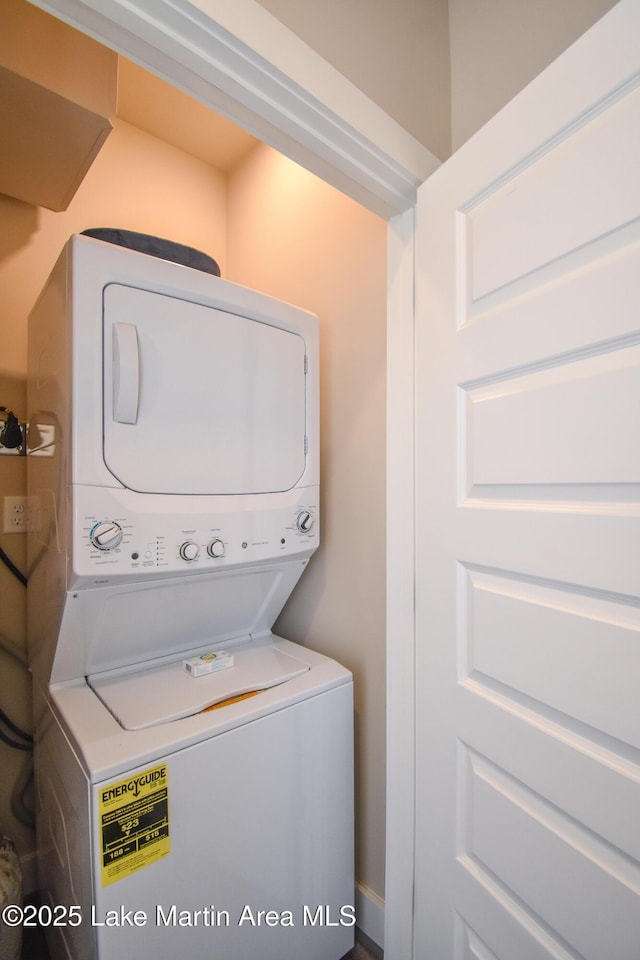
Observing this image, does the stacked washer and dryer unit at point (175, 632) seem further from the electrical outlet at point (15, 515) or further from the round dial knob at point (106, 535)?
the electrical outlet at point (15, 515)

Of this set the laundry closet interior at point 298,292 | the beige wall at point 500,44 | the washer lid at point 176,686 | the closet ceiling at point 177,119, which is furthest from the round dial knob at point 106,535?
the closet ceiling at point 177,119

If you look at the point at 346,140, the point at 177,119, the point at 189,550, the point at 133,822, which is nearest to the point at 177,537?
the point at 189,550

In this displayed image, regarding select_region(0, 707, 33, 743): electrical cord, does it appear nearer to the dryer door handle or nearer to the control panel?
the control panel

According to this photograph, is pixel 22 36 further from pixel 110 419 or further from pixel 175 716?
pixel 175 716

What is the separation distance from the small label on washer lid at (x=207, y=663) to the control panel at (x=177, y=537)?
1.10ft

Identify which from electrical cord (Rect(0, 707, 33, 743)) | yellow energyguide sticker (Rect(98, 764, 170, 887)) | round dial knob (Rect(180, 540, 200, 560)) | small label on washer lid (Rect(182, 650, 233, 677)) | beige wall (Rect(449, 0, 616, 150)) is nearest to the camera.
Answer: yellow energyguide sticker (Rect(98, 764, 170, 887))

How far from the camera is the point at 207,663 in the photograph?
1421 mm

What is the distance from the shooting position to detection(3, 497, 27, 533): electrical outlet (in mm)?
1749

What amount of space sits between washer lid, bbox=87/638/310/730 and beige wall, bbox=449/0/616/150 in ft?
5.87

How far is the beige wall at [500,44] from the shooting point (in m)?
1.08

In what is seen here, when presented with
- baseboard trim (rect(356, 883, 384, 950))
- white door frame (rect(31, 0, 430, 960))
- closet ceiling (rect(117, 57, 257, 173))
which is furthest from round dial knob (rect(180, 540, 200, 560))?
closet ceiling (rect(117, 57, 257, 173))

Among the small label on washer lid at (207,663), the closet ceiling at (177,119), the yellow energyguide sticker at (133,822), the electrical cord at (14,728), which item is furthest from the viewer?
the closet ceiling at (177,119)

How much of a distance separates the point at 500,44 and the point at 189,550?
5.52 feet

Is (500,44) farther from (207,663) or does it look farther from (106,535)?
(207,663)
